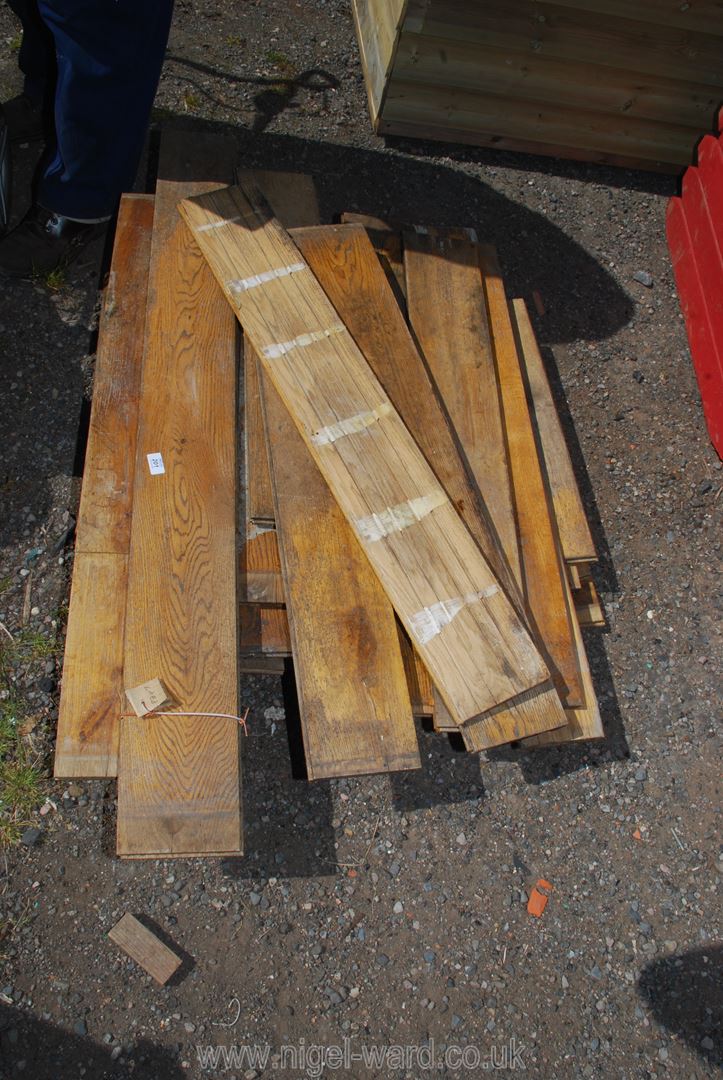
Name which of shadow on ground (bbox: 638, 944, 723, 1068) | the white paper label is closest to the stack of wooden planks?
the white paper label

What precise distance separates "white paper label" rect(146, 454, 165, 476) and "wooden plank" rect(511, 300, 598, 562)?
4.81ft

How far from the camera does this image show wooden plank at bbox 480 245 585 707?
2.46 meters

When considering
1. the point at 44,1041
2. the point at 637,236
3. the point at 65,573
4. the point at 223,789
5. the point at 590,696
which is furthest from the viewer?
the point at 637,236

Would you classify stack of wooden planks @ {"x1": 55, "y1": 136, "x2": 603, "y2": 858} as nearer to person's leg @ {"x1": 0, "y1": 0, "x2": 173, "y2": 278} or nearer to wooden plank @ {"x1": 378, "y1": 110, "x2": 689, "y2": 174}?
person's leg @ {"x1": 0, "y1": 0, "x2": 173, "y2": 278}

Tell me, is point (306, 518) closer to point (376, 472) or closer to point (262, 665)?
point (376, 472)

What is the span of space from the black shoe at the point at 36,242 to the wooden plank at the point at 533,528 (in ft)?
6.29

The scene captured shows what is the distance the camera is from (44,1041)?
7.50ft

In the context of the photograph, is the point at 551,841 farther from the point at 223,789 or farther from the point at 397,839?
the point at 223,789

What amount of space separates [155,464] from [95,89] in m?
1.46

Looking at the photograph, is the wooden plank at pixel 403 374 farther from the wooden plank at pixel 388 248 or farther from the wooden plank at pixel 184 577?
the wooden plank at pixel 184 577

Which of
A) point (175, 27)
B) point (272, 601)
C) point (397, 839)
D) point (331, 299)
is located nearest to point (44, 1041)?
point (397, 839)


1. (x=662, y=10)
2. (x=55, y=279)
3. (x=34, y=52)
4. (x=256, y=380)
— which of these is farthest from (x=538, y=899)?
(x=34, y=52)

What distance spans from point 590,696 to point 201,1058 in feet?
5.77

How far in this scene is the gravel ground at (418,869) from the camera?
2.38 m
